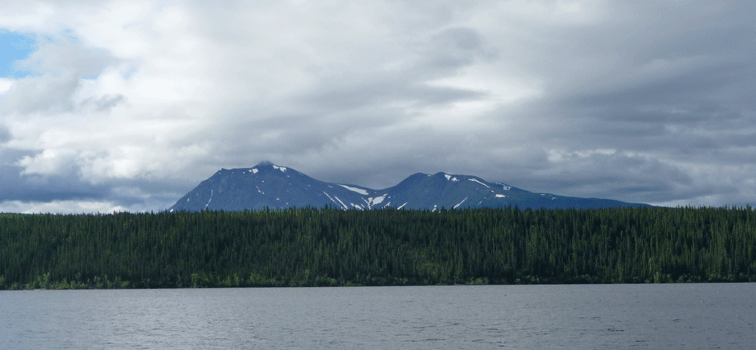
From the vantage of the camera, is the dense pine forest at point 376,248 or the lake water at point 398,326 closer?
the lake water at point 398,326

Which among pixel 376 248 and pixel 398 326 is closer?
pixel 398 326

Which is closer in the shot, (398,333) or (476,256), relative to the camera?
(398,333)

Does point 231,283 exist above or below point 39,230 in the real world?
below

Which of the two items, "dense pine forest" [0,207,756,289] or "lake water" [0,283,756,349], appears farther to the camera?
"dense pine forest" [0,207,756,289]

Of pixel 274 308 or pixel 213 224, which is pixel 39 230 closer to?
pixel 213 224

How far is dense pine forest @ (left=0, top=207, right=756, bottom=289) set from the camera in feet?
338

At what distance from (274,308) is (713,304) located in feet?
94.9

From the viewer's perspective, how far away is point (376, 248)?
112 metres

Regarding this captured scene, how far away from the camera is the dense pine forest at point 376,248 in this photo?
102875mm

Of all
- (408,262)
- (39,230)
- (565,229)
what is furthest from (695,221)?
(39,230)

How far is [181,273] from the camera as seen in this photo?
10469 cm

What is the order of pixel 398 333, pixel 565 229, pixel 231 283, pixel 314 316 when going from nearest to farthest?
pixel 398 333 < pixel 314 316 < pixel 231 283 < pixel 565 229

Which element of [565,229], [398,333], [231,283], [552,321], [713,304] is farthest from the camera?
[565,229]

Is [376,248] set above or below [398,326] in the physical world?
above
